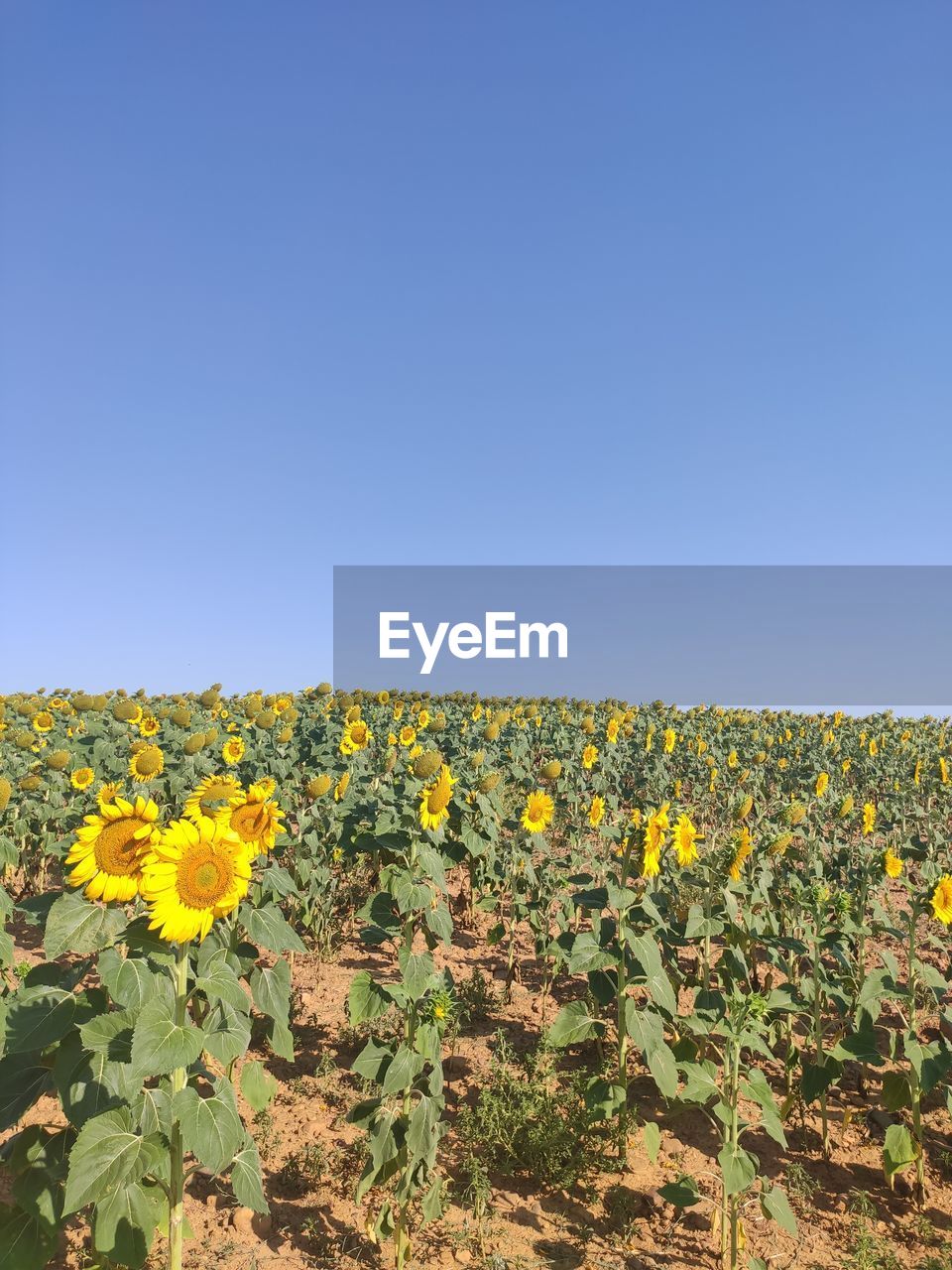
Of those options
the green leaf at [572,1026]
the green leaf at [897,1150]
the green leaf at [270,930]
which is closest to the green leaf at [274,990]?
the green leaf at [270,930]

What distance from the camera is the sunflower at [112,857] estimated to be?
2.92 metres

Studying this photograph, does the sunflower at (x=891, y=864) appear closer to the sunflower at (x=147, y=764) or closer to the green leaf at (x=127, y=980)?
the green leaf at (x=127, y=980)

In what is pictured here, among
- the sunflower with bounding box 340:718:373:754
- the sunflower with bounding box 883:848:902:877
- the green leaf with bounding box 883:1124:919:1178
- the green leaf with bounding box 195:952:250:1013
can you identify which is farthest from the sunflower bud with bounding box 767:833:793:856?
the sunflower with bounding box 340:718:373:754

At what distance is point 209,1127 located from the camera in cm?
258

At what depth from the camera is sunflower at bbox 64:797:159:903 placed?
2.92m

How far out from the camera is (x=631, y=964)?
4.55 meters

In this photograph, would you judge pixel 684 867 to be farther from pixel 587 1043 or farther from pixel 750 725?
pixel 750 725

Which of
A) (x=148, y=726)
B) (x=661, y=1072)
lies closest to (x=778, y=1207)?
(x=661, y=1072)

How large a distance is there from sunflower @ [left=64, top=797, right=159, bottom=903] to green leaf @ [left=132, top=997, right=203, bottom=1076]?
0.49 meters

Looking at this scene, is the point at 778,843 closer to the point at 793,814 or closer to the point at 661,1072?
the point at 793,814

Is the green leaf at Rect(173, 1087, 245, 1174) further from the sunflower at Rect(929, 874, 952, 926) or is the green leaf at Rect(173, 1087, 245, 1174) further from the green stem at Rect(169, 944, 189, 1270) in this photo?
the sunflower at Rect(929, 874, 952, 926)

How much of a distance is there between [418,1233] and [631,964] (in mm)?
1793

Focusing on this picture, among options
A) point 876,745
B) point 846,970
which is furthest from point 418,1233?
point 876,745

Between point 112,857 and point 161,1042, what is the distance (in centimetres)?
74
